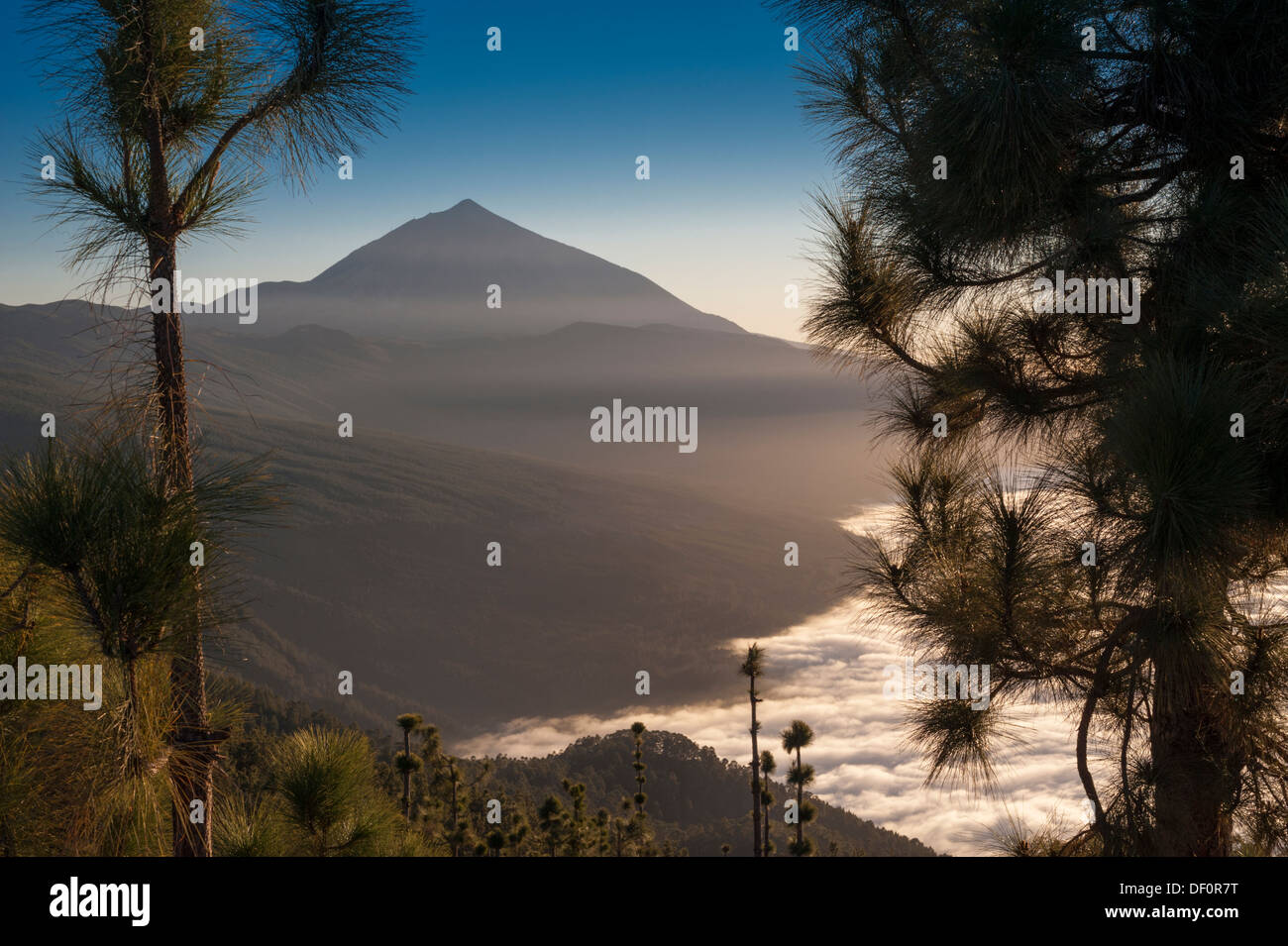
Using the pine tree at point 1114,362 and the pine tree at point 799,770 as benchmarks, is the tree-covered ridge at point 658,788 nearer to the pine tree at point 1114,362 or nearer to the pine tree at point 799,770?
the pine tree at point 799,770

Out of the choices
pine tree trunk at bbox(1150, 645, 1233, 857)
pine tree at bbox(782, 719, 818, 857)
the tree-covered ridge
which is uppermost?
pine tree trunk at bbox(1150, 645, 1233, 857)

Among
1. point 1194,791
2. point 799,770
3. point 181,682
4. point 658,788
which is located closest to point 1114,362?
point 1194,791

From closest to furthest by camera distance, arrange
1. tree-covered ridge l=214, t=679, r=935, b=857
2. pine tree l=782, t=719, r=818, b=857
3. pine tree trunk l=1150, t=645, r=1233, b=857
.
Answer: pine tree trunk l=1150, t=645, r=1233, b=857 < pine tree l=782, t=719, r=818, b=857 < tree-covered ridge l=214, t=679, r=935, b=857

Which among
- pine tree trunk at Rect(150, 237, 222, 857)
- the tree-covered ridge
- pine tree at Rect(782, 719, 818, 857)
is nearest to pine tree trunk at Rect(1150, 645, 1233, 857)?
pine tree trunk at Rect(150, 237, 222, 857)

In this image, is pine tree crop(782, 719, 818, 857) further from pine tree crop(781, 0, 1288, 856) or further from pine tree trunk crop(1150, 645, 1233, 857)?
pine tree trunk crop(1150, 645, 1233, 857)

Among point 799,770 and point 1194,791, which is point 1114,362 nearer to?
point 1194,791

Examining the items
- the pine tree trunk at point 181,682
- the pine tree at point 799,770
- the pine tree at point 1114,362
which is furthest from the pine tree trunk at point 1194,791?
the pine tree at point 799,770

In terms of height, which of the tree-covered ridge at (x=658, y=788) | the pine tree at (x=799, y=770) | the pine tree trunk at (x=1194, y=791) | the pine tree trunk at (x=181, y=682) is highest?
the pine tree trunk at (x=181, y=682)

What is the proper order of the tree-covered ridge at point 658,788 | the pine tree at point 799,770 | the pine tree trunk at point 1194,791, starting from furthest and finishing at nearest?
1. the tree-covered ridge at point 658,788
2. the pine tree at point 799,770
3. the pine tree trunk at point 1194,791

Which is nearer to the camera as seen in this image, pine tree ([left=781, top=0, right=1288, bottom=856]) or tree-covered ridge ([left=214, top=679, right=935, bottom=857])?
pine tree ([left=781, top=0, right=1288, bottom=856])

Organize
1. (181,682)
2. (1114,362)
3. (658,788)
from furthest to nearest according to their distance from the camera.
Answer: (658,788) < (1114,362) < (181,682)
